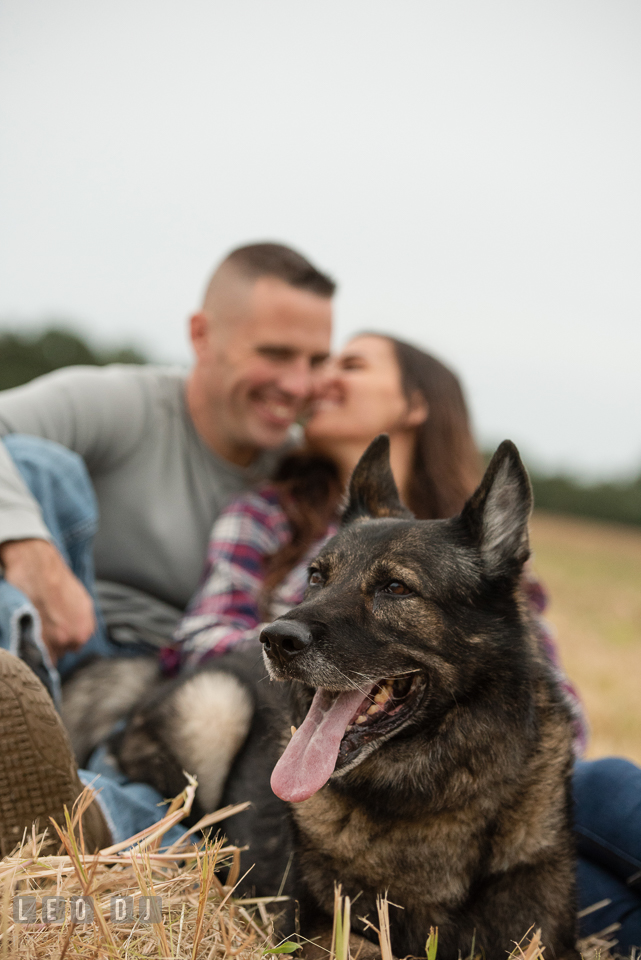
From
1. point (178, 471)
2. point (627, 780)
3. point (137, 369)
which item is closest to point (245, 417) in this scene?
point (178, 471)

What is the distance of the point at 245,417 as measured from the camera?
448cm

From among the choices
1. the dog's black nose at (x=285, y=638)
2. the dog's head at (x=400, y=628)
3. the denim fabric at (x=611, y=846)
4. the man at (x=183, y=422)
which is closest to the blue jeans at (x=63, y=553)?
the man at (x=183, y=422)

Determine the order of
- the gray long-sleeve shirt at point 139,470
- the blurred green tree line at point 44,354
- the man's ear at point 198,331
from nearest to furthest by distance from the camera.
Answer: the gray long-sleeve shirt at point 139,470, the man's ear at point 198,331, the blurred green tree line at point 44,354

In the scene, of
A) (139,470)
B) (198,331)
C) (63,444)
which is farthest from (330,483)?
(63,444)

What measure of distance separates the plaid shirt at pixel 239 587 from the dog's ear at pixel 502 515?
48.3 inches

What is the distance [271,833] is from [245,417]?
2.45m

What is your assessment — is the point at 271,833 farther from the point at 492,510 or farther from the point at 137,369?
the point at 137,369

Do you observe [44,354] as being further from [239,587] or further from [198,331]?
[239,587]

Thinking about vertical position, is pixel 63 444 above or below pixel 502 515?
A: below

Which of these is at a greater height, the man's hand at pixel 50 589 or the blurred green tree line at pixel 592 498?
the man's hand at pixel 50 589

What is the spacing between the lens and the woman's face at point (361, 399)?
420 cm

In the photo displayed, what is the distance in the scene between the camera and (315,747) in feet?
6.98

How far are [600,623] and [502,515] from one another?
10.7m

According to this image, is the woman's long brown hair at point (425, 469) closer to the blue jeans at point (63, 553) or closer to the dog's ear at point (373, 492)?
the blue jeans at point (63, 553)
